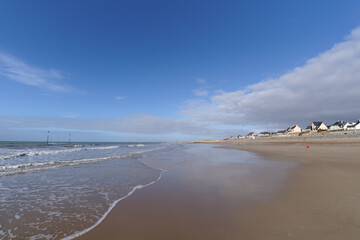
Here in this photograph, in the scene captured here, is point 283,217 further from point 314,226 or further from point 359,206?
point 359,206

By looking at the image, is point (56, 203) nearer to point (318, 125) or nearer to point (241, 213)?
point (241, 213)

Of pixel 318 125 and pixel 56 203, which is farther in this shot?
pixel 318 125

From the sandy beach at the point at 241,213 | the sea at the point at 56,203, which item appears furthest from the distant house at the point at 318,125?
the sea at the point at 56,203

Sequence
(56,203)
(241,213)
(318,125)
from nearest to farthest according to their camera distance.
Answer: (241,213) → (56,203) → (318,125)

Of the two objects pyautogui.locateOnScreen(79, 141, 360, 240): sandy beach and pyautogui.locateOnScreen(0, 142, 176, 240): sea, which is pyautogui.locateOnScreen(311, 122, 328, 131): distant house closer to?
pyautogui.locateOnScreen(79, 141, 360, 240): sandy beach

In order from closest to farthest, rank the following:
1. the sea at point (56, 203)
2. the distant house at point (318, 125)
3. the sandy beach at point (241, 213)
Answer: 1. the sandy beach at point (241, 213)
2. the sea at point (56, 203)
3. the distant house at point (318, 125)

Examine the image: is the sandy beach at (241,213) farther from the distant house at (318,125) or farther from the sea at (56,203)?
the distant house at (318,125)

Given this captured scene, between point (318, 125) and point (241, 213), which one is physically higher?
point (318, 125)

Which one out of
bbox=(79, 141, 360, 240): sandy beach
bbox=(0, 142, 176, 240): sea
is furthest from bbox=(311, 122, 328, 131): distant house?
bbox=(0, 142, 176, 240): sea

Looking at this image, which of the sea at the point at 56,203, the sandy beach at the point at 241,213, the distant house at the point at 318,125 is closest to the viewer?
the sandy beach at the point at 241,213

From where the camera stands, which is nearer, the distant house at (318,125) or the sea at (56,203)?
the sea at (56,203)

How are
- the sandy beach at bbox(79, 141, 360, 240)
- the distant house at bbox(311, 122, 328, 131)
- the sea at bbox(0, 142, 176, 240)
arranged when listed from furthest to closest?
the distant house at bbox(311, 122, 328, 131)
the sea at bbox(0, 142, 176, 240)
the sandy beach at bbox(79, 141, 360, 240)

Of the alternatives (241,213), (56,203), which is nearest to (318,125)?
(241,213)

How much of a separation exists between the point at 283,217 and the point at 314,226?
1.68ft
